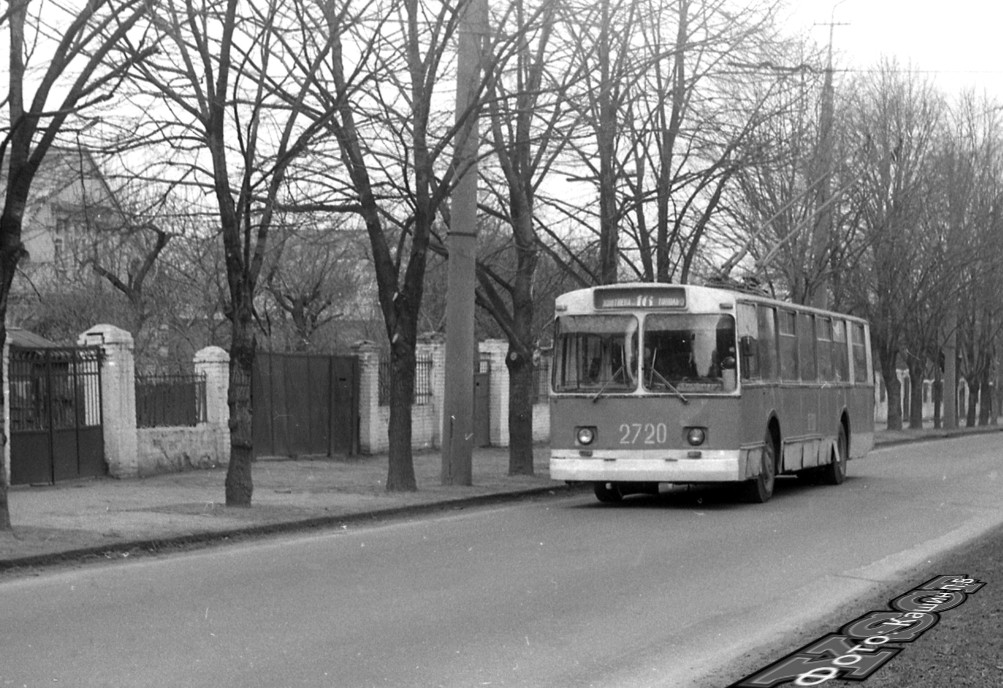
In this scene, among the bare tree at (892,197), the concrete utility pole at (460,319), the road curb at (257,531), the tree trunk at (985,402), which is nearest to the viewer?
the road curb at (257,531)

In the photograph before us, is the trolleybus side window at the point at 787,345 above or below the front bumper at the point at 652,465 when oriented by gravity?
above

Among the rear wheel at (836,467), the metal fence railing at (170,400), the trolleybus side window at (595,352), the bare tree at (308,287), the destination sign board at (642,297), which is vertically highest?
the bare tree at (308,287)

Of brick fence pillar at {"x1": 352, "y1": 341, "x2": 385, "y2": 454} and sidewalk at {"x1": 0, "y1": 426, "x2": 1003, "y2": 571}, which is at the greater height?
brick fence pillar at {"x1": 352, "y1": 341, "x2": 385, "y2": 454}

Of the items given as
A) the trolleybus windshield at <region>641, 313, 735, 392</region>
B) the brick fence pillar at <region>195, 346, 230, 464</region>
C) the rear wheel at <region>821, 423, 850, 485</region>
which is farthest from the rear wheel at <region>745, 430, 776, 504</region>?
the brick fence pillar at <region>195, 346, 230, 464</region>

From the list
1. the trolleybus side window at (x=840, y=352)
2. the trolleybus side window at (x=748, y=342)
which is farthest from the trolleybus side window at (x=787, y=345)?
the trolleybus side window at (x=840, y=352)

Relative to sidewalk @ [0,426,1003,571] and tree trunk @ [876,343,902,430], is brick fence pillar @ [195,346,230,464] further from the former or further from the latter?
tree trunk @ [876,343,902,430]

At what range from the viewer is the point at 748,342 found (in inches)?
762

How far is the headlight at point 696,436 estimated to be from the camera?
741 inches

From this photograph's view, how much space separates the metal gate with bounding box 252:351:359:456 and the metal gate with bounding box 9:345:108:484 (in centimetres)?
496

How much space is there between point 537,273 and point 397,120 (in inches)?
1344

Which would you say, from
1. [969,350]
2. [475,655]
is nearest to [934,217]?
[969,350]

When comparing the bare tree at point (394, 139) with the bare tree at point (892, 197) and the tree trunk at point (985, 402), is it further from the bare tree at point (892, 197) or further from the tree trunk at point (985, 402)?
the tree trunk at point (985, 402)

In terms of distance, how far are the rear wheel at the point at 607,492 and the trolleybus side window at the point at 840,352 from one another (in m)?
6.15

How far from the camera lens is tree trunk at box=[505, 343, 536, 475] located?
2336 centimetres
